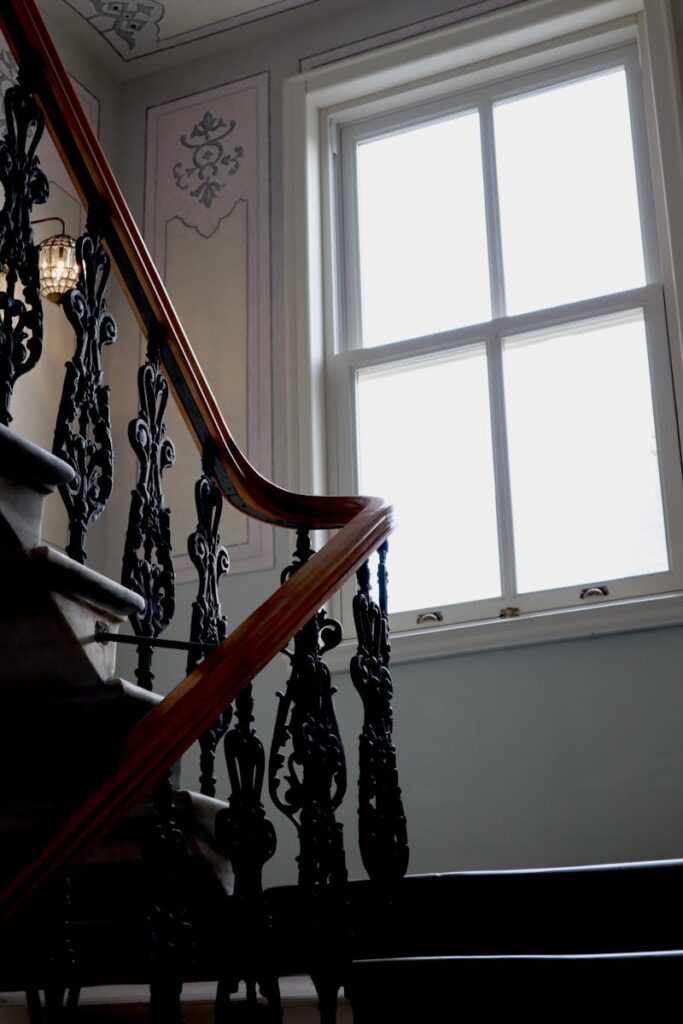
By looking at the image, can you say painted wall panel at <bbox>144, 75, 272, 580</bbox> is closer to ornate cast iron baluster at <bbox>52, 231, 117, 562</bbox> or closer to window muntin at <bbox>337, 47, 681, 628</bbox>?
window muntin at <bbox>337, 47, 681, 628</bbox>

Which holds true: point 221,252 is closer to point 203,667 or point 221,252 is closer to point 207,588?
point 207,588

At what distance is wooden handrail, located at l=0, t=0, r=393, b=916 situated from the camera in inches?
79.7

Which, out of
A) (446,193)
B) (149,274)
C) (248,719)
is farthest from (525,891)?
(446,193)

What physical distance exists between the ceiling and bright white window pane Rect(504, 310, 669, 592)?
1.83 metres

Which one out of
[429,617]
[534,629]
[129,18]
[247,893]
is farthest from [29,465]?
[129,18]

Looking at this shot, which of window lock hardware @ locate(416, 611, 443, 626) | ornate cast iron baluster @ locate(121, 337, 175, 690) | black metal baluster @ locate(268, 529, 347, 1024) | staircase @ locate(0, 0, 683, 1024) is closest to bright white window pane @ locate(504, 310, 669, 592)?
window lock hardware @ locate(416, 611, 443, 626)

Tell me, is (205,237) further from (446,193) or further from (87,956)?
(87,956)

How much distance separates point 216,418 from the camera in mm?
3148

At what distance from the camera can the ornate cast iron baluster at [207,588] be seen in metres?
3.00

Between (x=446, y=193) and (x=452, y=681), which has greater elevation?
(x=446, y=193)

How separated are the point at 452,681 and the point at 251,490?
1.38 meters

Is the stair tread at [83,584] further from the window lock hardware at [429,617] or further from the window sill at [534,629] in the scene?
the window lock hardware at [429,617]

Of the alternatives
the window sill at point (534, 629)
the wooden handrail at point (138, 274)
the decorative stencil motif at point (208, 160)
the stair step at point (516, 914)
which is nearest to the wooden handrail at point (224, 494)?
the wooden handrail at point (138, 274)

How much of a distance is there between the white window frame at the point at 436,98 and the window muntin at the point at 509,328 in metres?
0.01
